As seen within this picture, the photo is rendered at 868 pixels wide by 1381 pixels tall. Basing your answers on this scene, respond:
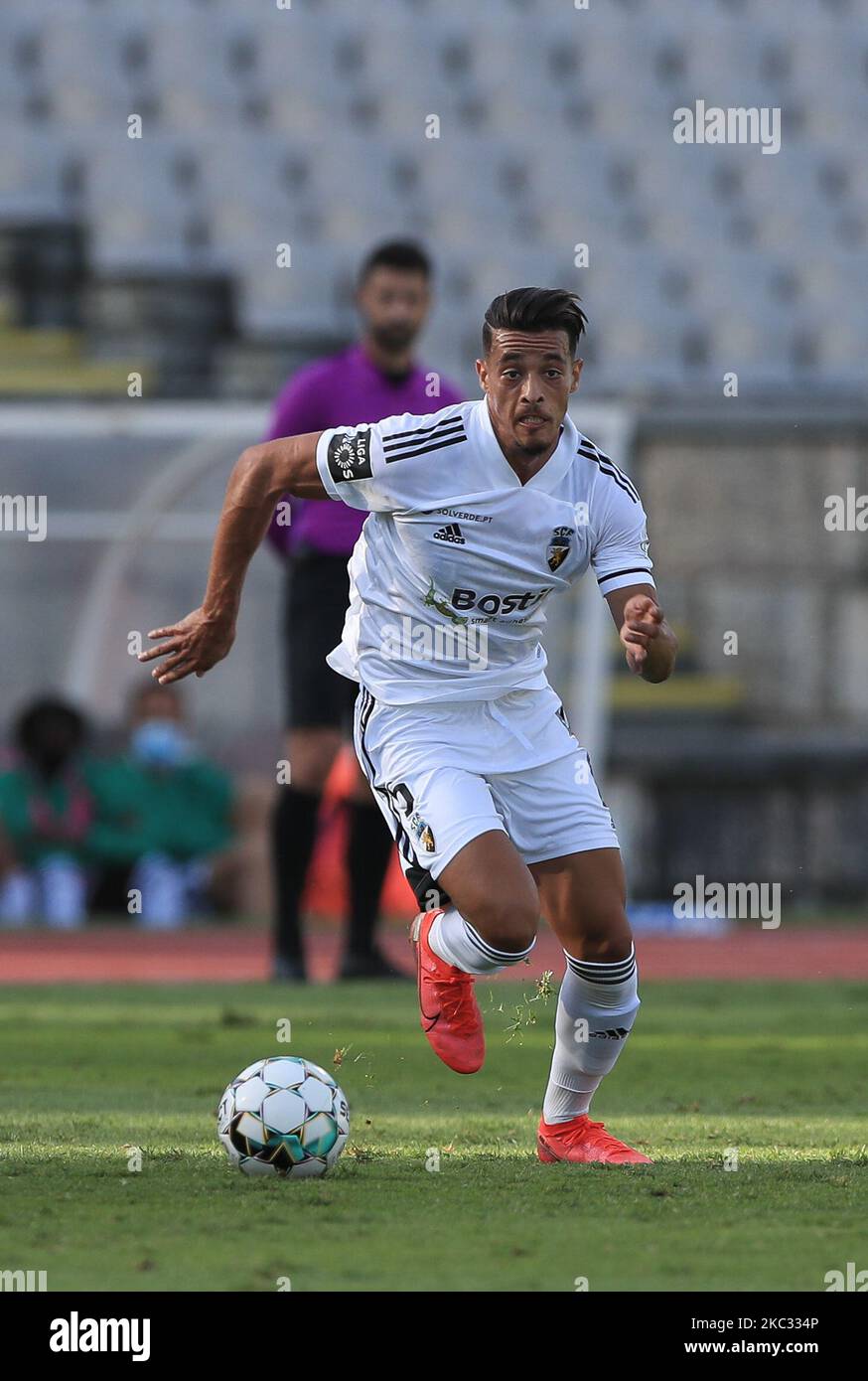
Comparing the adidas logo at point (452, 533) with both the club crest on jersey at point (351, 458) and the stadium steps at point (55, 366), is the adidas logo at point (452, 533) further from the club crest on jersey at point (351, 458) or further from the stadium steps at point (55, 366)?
the stadium steps at point (55, 366)

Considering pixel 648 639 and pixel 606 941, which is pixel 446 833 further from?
pixel 648 639

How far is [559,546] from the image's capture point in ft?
14.4

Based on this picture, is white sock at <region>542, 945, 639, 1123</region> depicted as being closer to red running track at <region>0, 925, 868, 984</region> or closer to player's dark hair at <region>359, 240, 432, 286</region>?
player's dark hair at <region>359, 240, 432, 286</region>

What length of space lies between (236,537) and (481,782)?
734 mm

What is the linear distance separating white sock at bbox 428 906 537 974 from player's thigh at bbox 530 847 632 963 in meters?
0.10

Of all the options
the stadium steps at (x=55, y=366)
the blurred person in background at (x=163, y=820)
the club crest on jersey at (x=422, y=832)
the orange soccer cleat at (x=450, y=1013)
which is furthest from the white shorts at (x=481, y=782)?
the stadium steps at (x=55, y=366)

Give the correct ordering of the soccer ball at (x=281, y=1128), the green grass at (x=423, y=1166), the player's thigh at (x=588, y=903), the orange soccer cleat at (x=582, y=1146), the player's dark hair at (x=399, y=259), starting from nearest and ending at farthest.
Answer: the green grass at (x=423, y=1166) → the soccer ball at (x=281, y=1128) → the orange soccer cleat at (x=582, y=1146) → the player's thigh at (x=588, y=903) → the player's dark hair at (x=399, y=259)

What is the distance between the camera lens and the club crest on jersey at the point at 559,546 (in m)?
4.37

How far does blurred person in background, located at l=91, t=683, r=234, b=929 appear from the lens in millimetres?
11977

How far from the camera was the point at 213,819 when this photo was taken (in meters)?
12.2

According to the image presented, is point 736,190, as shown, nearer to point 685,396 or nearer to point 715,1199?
point 685,396

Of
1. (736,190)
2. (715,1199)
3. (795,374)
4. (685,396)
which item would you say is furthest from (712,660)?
(715,1199)

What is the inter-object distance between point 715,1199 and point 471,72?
647 inches

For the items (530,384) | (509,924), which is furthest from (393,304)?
(509,924)
